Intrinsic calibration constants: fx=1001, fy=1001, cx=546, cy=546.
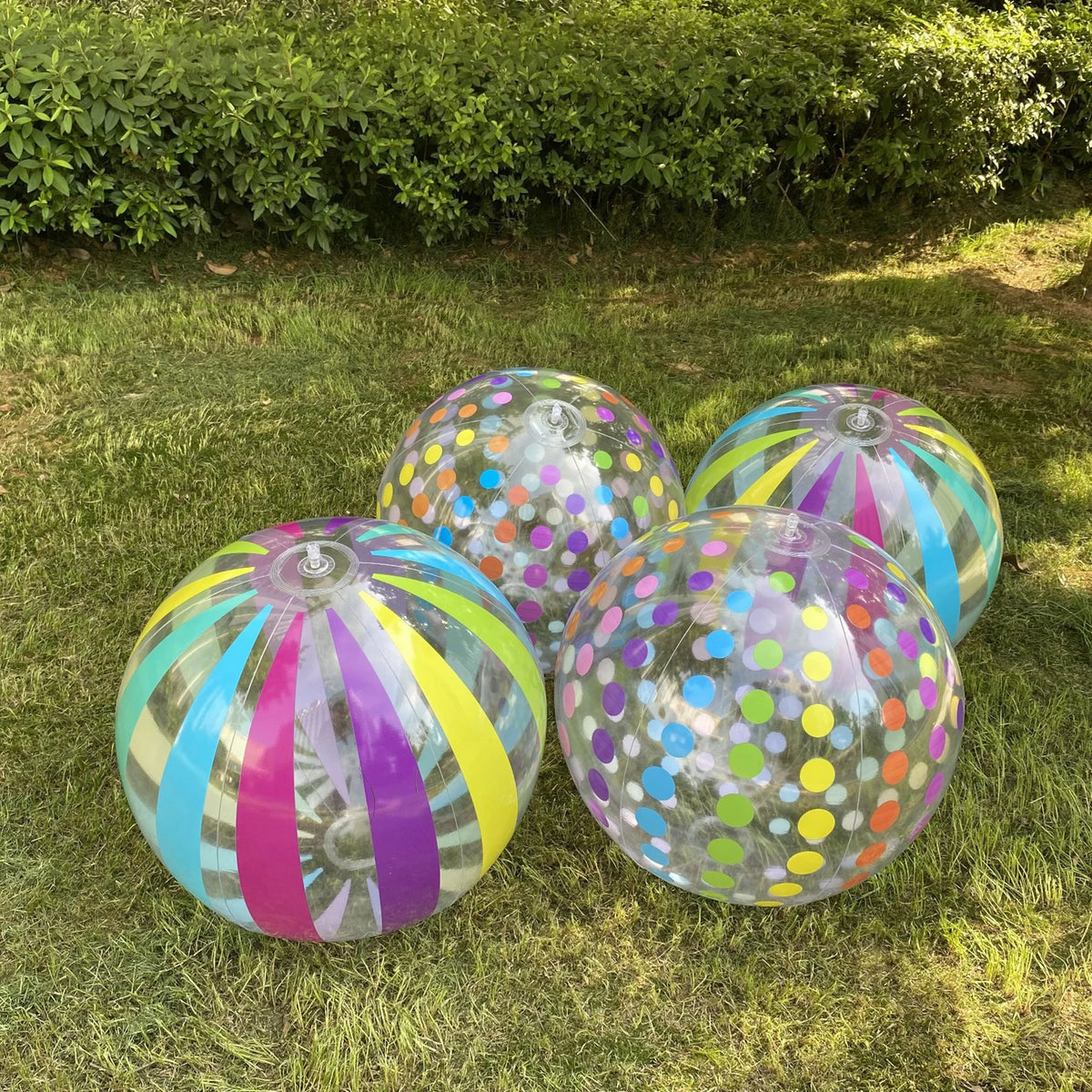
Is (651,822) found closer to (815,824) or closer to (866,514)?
(815,824)

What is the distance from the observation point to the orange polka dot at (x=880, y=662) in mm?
2381

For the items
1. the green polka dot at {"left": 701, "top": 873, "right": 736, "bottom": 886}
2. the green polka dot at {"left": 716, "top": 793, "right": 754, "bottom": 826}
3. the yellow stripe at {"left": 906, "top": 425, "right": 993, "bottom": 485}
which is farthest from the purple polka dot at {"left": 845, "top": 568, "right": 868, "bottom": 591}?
the yellow stripe at {"left": 906, "top": 425, "right": 993, "bottom": 485}

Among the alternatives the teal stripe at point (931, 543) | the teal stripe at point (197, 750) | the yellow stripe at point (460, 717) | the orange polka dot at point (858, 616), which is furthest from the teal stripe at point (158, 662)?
the teal stripe at point (931, 543)

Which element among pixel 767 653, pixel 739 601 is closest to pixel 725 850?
pixel 767 653

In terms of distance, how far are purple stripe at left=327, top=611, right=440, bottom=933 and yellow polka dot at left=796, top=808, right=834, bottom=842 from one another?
2.87 ft

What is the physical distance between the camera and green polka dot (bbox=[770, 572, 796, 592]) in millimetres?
2426

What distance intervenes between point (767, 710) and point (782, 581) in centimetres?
32

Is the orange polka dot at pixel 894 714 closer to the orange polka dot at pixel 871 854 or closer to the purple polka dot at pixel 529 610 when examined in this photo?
the orange polka dot at pixel 871 854

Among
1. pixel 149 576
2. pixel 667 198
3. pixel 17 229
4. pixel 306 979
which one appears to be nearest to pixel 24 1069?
pixel 306 979

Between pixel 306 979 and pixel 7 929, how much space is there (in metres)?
0.86

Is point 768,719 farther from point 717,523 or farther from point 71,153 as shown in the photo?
point 71,153

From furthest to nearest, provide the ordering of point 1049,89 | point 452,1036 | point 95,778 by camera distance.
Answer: point 1049,89 < point 95,778 < point 452,1036

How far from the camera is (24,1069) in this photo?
96.9 inches

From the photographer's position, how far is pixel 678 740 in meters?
2.39
